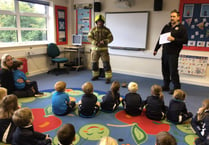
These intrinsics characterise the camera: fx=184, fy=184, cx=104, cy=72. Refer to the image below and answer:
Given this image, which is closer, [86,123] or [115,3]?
[86,123]

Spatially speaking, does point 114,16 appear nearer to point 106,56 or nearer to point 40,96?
point 106,56

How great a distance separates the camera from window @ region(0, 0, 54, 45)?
4389 mm

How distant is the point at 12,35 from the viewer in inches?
182

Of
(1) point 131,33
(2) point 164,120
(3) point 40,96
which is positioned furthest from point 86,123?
(1) point 131,33

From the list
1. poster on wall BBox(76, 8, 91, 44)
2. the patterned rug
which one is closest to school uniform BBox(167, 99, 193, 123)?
the patterned rug

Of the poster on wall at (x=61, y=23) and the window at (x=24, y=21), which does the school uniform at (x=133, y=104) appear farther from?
the poster on wall at (x=61, y=23)

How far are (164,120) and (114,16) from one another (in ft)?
11.5

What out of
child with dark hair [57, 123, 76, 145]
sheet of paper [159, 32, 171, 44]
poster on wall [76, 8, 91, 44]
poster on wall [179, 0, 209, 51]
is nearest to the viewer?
child with dark hair [57, 123, 76, 145]

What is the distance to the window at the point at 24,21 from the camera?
4.39m

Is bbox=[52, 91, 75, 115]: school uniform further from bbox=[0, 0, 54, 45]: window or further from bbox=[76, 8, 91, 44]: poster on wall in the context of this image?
bbox=[76, 8, 91, 44]: poster on wall

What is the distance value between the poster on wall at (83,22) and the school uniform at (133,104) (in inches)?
143

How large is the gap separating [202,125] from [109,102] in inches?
50.0

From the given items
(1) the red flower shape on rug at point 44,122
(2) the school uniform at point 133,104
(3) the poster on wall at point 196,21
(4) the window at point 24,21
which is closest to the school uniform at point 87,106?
(1) the red flower shape on rug at point 44,122

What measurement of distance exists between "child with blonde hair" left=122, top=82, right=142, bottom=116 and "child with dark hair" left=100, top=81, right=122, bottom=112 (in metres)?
0.17
